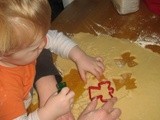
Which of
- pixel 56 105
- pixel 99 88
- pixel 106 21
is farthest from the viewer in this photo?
pixel 106 21

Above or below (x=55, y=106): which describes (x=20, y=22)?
above

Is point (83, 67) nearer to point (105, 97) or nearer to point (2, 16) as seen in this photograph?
point (105, 97)

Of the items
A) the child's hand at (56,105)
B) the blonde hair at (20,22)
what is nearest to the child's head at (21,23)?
the blonde hair at (20,22)

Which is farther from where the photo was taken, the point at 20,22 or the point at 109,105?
the point at 109,105

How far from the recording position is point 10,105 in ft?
2.35

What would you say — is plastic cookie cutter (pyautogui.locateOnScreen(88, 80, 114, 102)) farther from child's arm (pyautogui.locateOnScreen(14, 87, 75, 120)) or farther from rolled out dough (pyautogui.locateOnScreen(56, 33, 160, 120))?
child's arm (pyautogui.locateOnScreen(14, 87, 75, 120))

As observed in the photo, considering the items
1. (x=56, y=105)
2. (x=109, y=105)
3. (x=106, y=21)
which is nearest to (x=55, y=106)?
(x=56, y=105)

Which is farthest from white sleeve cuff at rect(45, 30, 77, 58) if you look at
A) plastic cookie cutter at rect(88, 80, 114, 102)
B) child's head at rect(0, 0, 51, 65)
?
child's head at rect(0, 0, 51, 65)

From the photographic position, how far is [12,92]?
73 cm

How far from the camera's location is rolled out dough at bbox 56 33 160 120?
0.79 meters

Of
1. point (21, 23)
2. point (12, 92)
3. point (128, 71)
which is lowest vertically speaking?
point (128, 71)

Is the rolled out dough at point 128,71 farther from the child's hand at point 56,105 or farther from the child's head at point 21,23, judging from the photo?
the child's head at point 21,23

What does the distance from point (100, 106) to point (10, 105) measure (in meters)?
0.22

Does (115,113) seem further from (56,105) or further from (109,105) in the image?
(56,105)
